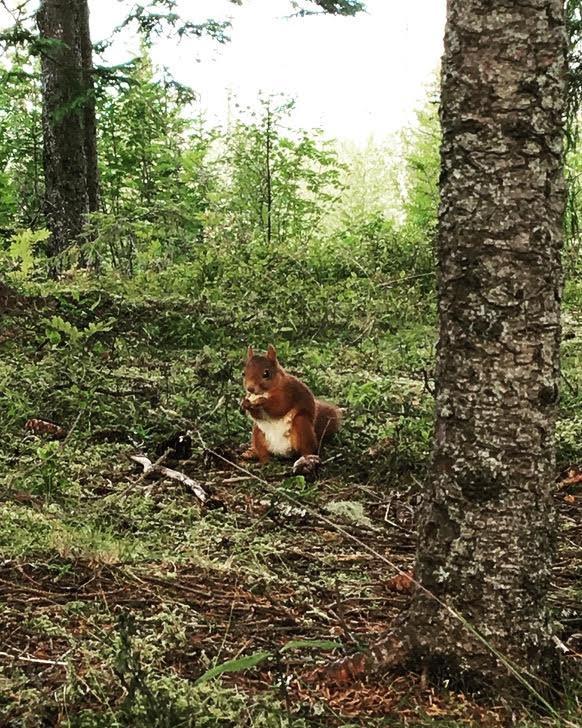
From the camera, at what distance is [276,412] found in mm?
5730

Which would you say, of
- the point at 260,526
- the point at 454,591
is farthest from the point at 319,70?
the point at 454,591

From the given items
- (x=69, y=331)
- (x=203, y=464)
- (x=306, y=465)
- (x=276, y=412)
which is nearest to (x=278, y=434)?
(x=276, y=412)

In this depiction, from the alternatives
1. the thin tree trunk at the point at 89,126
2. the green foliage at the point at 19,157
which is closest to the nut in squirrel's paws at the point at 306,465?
the thin tree trunk at the point at 89,126

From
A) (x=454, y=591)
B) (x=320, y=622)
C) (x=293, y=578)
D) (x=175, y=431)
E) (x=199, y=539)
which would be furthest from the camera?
(x=175, y=431)

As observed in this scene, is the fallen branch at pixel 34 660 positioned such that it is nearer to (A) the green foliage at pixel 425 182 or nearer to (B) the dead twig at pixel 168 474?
(B) the dead twig at pixel 168 474

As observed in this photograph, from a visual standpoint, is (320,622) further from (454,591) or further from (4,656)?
(4,656)

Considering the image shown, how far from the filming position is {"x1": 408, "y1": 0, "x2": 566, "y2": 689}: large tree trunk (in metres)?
2.53

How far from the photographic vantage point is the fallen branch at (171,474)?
4820 millimetres

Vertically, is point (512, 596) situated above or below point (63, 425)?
above

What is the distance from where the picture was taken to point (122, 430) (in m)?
6.06

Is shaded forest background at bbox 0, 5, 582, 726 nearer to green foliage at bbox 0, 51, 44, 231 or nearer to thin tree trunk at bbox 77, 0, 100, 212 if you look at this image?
green foliage at bbox 0, 51, 44, 231

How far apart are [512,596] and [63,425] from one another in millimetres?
4100

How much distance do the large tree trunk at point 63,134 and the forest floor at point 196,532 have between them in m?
3.63

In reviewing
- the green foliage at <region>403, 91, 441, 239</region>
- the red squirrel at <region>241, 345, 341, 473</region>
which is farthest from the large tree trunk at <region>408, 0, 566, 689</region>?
the green foliage at <region>403, 91, 441, 239</region>
